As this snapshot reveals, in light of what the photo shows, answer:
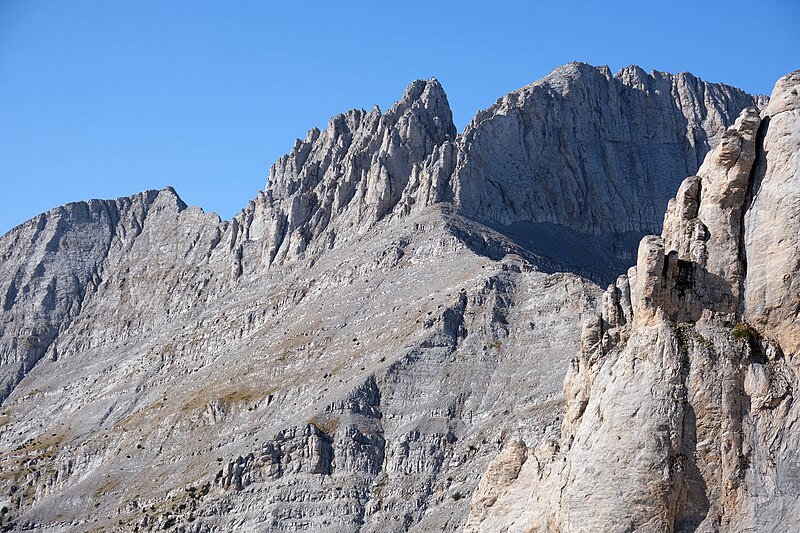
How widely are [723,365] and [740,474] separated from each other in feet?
13.5

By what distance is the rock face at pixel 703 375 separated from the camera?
49.4m

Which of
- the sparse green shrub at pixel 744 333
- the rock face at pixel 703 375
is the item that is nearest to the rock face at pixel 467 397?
the rock face at pixel 703 375

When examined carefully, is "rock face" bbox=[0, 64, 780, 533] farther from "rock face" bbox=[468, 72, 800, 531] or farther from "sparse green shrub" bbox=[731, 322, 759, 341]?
"sparse green shrub" bbox=[731, 322, 759, 341]

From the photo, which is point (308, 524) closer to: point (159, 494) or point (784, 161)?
point (159, 494)

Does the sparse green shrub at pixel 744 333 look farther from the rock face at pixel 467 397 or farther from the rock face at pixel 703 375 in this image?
the rock face at pixel 467 397

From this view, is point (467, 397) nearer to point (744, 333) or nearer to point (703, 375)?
point (744, 333)

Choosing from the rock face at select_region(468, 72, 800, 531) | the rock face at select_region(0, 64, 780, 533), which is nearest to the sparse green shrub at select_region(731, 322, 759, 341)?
the rock face at select_region(468, 72, 800, 531)

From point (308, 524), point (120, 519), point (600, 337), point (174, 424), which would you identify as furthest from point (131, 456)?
point (600, 337)

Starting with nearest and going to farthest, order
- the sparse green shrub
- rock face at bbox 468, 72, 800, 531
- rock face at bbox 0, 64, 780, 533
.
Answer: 1. rock face at bbox 468, 72, 800, 531
2. rock face at bbox 0, 64, 780, 533
3. the sparse green shrub

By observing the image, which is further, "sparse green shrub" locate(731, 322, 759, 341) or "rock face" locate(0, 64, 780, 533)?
"sparse green shrub" locate(731, 322, 759, 341)

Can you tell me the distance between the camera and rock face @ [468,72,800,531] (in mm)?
49438

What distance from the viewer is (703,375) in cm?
5122

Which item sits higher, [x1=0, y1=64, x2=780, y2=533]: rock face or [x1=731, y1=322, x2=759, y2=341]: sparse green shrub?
[x1=0, y1=64, x2=780, y2=533]: rock face

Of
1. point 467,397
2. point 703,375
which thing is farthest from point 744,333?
point 467,397
